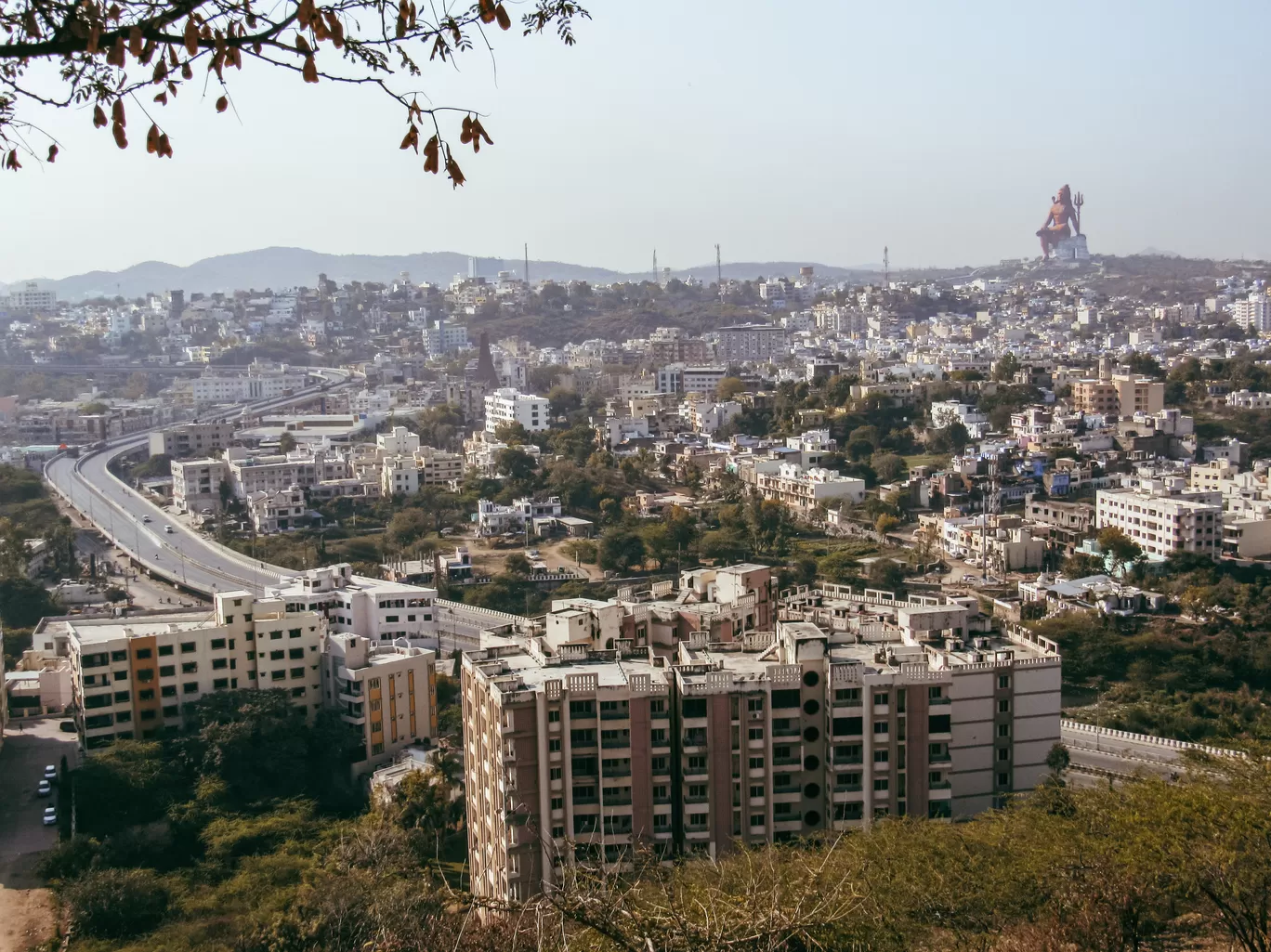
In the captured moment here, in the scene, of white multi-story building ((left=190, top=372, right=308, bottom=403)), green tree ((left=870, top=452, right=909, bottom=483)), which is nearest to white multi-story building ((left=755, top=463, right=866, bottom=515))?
green tree ((left=870, top=452, right=909, bottom=483))

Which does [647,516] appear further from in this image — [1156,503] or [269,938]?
[269,938]

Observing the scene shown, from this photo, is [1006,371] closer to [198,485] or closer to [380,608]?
[198,485]

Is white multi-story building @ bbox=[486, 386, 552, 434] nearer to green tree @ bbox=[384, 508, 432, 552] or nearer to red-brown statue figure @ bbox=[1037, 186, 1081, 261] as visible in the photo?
green tree @ bbox=[384, 508, 432, 552]

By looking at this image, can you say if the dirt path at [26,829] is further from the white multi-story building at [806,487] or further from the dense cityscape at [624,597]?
the white multi-story building at [806,487]

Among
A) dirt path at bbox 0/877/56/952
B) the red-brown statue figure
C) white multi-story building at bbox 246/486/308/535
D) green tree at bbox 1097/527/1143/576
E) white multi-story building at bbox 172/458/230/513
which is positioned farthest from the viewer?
the red-brown statue figure

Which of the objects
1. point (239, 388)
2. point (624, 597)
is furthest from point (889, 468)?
point (239, 388)
